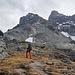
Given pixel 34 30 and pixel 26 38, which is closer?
pixel 26 38

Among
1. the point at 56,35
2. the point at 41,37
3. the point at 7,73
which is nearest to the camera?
the point at 7,73

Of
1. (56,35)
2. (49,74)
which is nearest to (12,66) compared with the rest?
(49,74)

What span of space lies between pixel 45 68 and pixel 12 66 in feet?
14.0

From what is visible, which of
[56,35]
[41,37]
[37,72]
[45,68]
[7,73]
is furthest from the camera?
[56,35]

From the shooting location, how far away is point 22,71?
96.2ft

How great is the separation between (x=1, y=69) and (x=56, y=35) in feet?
428

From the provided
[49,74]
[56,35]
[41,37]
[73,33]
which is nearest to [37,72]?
[49,74]

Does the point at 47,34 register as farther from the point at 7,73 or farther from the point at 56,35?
the point at 7,73

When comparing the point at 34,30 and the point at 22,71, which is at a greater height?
the point at 34,30

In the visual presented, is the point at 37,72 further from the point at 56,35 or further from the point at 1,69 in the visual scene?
the point at 56,35

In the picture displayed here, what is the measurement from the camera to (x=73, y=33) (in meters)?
194

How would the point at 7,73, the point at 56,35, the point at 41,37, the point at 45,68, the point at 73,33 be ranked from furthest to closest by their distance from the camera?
the point at 73,33, the point at 56,35, the point at 41,37, the point at 45,68, the point at 7,73

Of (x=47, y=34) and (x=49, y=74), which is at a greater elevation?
(x=47, y=34)

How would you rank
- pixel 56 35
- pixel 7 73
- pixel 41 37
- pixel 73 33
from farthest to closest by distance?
pixel 73 33
pixel 56 35
pixel 41 37
pixel 7 73
